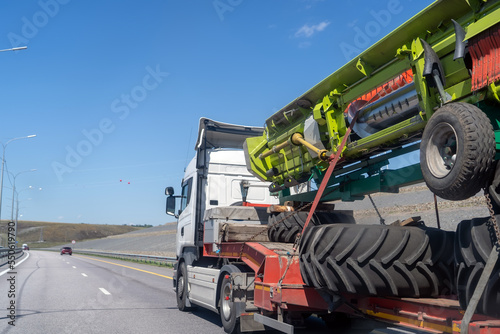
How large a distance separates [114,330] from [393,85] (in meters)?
5.78

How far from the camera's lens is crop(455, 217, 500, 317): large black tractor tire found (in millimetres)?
2955

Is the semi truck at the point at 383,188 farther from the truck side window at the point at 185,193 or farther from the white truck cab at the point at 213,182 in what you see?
the truck side window at the point at 185,193

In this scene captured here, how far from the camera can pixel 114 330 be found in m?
7.52

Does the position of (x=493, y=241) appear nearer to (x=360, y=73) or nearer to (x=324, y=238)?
(x=324, y=238)

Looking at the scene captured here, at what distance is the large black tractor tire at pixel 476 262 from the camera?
296cm

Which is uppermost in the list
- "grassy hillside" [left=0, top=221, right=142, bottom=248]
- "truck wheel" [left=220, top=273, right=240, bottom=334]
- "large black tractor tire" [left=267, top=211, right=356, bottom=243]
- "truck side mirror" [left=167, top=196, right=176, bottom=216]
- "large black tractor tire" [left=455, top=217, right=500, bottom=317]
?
"grassy hillside" [left=0, top=221, right=142, bottom=248]

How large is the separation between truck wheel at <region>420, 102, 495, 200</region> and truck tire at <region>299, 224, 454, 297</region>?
1.88 ft

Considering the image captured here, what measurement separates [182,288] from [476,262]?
7677 mm

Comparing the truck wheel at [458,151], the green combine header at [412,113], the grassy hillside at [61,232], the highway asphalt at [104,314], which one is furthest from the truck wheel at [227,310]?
the grassy hillside at [61,232]

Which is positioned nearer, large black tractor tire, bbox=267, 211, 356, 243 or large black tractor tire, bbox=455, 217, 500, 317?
large black tractor tire, bbox=455, 217, 500, 317

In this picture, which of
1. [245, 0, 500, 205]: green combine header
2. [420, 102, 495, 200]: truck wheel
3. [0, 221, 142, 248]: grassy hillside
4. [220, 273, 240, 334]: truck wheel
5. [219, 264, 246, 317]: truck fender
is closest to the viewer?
[420, 102, 495, 200]: truck wheel

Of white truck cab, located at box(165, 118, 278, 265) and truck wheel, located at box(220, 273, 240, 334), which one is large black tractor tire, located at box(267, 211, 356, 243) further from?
white truck cab, located at box(165, 118, 278, 265)

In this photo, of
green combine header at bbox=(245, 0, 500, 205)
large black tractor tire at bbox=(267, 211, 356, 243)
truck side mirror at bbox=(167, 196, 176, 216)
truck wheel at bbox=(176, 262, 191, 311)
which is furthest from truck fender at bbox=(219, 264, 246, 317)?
truck side mirror at bbox=(167, 196, 176, 216)

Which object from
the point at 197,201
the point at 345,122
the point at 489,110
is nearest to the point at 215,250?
the point at 197,201
